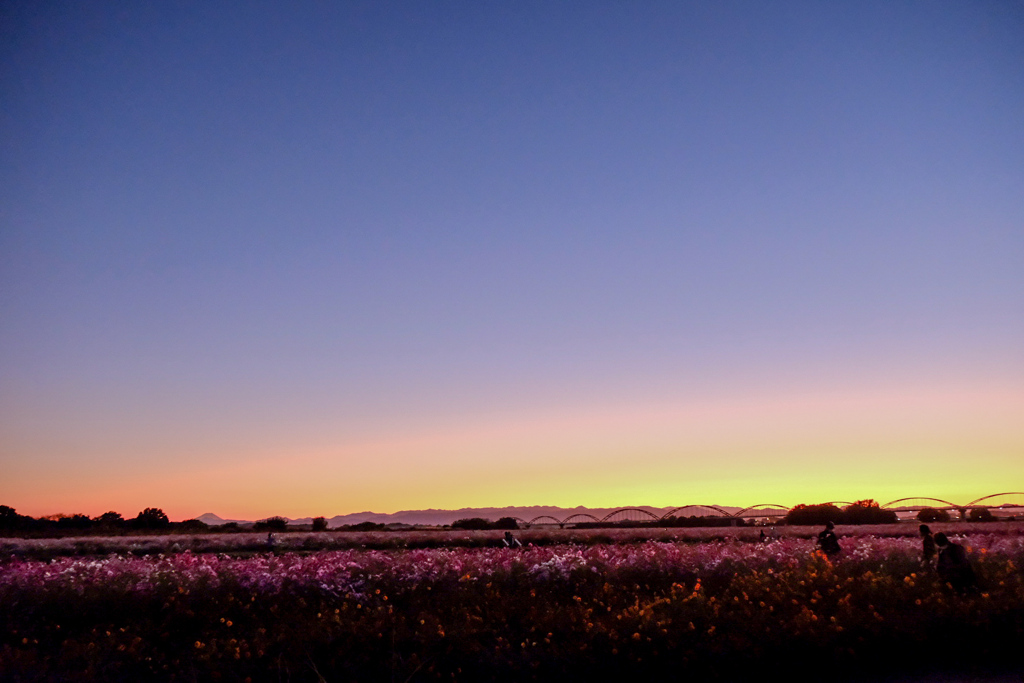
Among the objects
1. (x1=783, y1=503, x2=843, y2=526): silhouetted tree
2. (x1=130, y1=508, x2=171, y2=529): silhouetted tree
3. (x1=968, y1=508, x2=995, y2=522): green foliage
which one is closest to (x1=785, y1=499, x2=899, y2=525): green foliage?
(x1=783, y1=503, x2=843, y2=526): silhouetted tree

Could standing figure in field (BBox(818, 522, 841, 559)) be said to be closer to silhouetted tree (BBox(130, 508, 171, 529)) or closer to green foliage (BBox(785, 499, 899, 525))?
green foliage (BBox(785, 499, 899, 525))

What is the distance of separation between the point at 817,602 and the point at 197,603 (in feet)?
42.0

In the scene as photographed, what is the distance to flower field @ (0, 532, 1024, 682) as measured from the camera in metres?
10.7

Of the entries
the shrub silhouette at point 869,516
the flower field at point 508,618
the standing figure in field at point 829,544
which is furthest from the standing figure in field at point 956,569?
the shrub silhouette at point 869,516

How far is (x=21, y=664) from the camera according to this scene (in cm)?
1057

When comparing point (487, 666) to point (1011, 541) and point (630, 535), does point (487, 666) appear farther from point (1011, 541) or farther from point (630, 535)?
point (630, 535)

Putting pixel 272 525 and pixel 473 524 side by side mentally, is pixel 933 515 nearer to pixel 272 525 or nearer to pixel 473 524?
pixel 473 524

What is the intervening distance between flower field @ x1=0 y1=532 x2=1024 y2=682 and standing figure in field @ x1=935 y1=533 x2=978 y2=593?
306 millimetres

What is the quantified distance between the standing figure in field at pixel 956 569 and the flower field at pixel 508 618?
0.31 metres

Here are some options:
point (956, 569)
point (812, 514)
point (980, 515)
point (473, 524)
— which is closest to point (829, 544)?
point (956, 569)

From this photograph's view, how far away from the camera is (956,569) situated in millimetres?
13094

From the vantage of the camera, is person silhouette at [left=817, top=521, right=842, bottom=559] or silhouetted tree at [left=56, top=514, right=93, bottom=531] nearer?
person silhouette at [left=817, top=521, right=842, bottom=559]

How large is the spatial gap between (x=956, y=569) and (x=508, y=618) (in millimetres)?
8671

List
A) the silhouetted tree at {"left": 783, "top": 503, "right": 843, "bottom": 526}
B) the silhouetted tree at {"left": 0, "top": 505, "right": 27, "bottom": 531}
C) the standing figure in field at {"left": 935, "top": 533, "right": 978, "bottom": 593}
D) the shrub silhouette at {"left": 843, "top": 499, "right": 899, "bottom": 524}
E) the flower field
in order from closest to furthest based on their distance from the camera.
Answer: the flower field
the standing figure in field at {"left": 935, "top": 533, "right": 978, "bottom": 593}
the shrub silhouette at {"left": 843, "top": 499, "right": 899, "bottom": 524}
the silhouetted tree at {"left": 783, "top": 503, "right": 843, "bottom": 526}
the silhouetted tree at {"left": 0, "top": 505, "right": 27, "bottom": 531}
